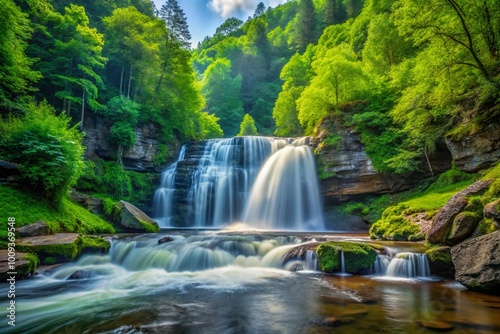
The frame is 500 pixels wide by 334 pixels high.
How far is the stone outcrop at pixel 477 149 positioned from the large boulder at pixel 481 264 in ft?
25.7

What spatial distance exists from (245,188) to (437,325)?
16.1m

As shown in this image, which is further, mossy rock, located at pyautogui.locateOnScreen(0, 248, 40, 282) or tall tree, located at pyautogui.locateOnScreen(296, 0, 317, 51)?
tall tree, located at pyautogui.locateOnScreen(296, 0, 317, 51)

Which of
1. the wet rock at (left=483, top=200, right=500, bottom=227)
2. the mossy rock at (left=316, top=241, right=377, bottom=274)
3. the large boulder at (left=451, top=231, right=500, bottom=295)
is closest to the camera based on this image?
the large boulder at (left=451, top=231, right=500, bottom=295)

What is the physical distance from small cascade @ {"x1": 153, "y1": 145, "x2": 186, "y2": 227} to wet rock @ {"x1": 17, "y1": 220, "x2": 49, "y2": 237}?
9.56 meters

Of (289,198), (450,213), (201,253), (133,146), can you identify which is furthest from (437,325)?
(133,146)

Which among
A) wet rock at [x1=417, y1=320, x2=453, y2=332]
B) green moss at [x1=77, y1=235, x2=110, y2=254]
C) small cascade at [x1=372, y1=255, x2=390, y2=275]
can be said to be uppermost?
green moss at [x1=77, y1=235, x2=110, y2=254]

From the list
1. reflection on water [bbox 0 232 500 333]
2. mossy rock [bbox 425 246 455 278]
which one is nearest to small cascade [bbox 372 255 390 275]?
reflection on water [bbox 0 232 500 333]

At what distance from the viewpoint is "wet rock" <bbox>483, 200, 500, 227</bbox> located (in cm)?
579

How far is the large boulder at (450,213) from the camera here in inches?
274

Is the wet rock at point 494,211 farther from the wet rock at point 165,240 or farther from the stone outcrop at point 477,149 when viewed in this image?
the wet rock at point 165,240

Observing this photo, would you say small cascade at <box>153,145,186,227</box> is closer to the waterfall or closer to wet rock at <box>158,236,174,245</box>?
the waterfall

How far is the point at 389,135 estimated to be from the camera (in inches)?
623

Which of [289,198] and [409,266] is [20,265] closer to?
[409,266]

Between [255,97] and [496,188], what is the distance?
141 ft
